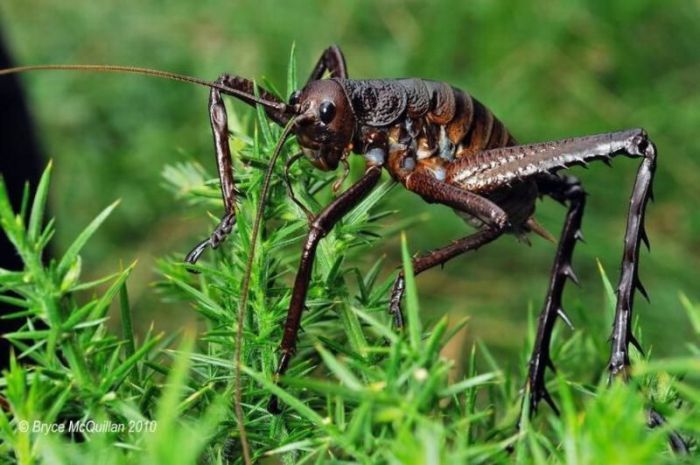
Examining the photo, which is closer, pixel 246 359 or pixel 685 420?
pixel 685 420

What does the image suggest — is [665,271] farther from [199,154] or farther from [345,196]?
[345,196]

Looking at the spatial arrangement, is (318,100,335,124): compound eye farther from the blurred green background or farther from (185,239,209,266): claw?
the blurred green background

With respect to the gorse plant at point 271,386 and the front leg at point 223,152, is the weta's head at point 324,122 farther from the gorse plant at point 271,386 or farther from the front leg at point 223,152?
the gorse plant at point 271,386

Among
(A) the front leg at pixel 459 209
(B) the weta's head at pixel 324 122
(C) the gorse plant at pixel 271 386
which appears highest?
(B) the weta's head at pixel 324 122

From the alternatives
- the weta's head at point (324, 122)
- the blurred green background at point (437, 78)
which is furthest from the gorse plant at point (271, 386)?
the blurred green background at point (437, 78)

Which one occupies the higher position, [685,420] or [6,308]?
[685,420]

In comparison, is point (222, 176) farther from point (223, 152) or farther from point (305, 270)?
point (305, 270)

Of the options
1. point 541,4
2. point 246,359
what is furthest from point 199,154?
point 246,359

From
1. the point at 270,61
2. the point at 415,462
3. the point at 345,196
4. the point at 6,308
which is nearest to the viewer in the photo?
the point at 415,462
